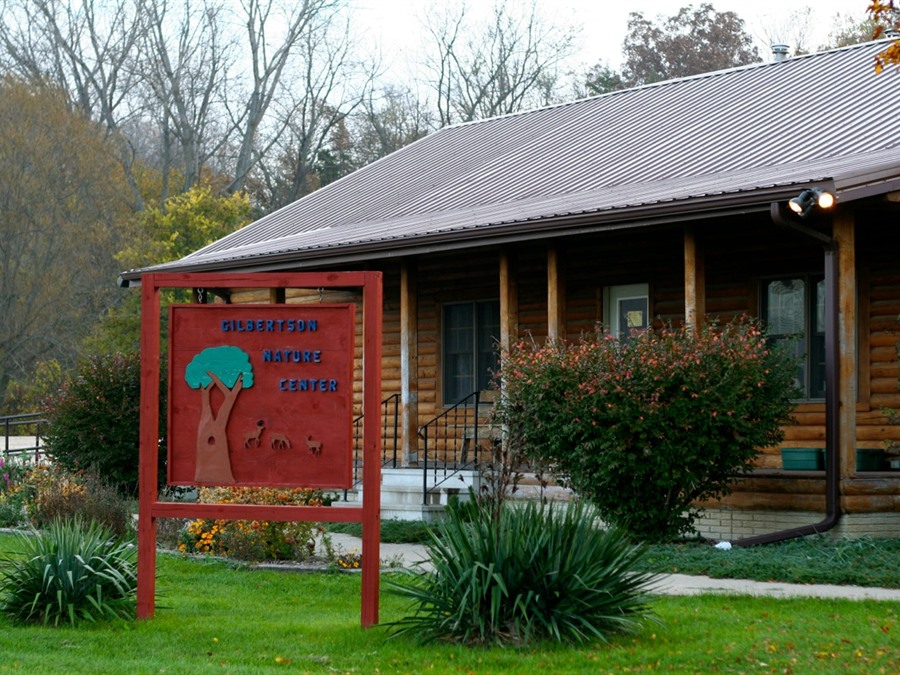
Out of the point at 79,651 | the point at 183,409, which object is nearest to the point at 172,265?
the point at 183,409

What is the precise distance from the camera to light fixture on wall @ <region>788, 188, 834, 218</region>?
1280 cm

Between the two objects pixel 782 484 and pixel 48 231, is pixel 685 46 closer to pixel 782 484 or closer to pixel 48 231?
pixel 48 231

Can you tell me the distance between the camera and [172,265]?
21781 mm

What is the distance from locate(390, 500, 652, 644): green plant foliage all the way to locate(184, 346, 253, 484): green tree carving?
177 cm


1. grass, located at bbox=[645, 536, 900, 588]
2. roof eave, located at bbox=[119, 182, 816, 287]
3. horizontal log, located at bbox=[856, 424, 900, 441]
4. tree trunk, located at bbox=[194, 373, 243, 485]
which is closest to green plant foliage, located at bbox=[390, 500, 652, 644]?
tree trunk, located at bbox=[194, 373, 243, 485]

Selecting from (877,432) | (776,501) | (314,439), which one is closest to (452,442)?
(776,501)

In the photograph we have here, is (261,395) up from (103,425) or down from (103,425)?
up

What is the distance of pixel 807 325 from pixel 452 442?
5.78 meters

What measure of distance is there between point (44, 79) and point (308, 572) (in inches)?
1409

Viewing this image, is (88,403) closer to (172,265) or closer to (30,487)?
(30,487)

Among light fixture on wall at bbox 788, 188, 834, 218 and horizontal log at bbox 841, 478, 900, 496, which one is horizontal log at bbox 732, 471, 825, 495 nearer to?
horizontal log at bbox 841, 478, 900, 496

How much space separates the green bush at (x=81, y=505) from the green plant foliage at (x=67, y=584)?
126 inches

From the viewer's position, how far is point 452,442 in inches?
768

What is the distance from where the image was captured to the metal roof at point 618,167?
14938mm
